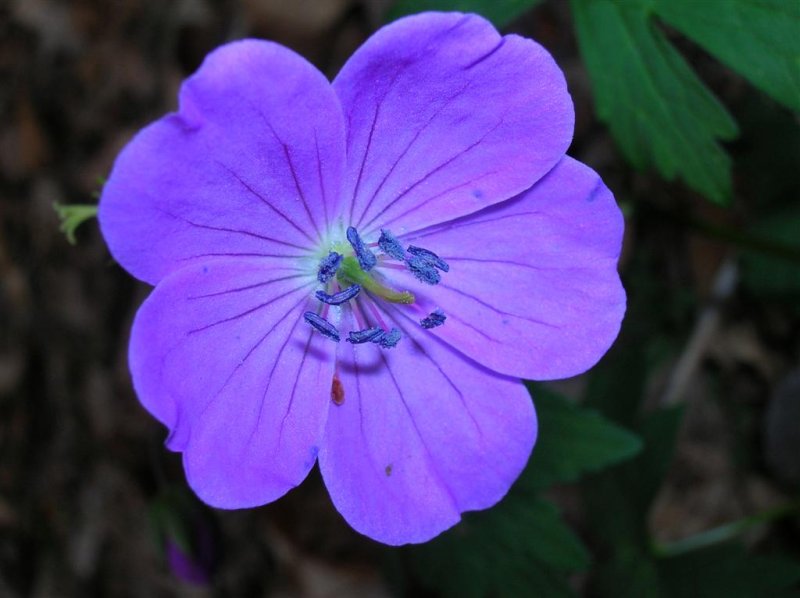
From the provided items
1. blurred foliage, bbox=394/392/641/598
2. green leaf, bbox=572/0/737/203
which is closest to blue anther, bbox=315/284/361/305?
blurred foliage, bbox=394/392/641/598

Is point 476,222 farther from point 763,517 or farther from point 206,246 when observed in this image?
→ point 763,517

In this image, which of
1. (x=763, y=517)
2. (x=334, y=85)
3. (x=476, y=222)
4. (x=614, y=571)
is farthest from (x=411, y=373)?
(x=763, y=517)

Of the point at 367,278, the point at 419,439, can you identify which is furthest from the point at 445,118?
the point at 419,439

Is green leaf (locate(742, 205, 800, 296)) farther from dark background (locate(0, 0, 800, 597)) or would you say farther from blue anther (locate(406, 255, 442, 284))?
blue anther (locate(406, 255, 442, 284))

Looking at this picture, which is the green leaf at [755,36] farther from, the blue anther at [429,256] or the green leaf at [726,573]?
the green leaf at [726,573]

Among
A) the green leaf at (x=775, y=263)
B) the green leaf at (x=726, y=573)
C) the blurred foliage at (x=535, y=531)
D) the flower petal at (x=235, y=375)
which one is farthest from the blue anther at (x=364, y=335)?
the green leaf at (x=775, y=263)

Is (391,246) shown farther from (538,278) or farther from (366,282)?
(538,278)
